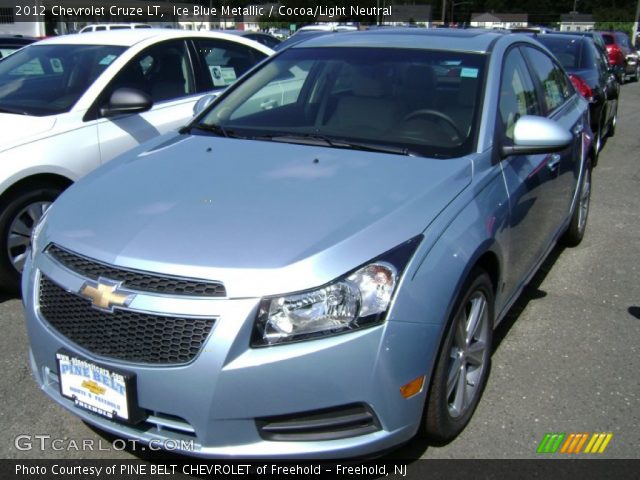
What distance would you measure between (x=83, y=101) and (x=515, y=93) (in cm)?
296

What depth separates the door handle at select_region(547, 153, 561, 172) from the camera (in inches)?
148

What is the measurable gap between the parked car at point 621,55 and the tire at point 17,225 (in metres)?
17.8

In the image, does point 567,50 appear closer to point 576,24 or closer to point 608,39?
point 608,39

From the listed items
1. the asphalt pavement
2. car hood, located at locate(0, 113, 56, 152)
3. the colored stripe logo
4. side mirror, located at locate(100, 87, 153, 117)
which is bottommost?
the asphalt pavement

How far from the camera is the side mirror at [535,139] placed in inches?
121

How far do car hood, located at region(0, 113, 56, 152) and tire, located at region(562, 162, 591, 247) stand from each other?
12.7 ft

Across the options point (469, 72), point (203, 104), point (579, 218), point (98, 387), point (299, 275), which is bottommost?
point (579, 218)

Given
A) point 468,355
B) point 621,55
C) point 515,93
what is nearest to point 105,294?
point 468,355

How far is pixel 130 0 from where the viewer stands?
49.2 m

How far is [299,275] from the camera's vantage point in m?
2.17

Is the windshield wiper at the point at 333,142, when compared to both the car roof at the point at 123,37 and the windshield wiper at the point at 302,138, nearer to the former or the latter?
the windshield wiper at the point at 302,138

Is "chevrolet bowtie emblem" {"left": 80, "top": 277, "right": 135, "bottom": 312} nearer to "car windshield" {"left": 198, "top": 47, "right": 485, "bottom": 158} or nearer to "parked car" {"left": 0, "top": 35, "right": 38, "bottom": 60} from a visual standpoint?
"car windshield" {"left": 198, "top": 47, "right": 485, "bottom": 158}

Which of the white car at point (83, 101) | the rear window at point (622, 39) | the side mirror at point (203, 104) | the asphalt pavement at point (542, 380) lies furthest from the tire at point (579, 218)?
the rear window at point (622, 39)

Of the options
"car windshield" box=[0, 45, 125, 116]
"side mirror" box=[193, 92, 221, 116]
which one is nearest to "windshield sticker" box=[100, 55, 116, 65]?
"car windshield" box=[0, 45, 125, 116]
